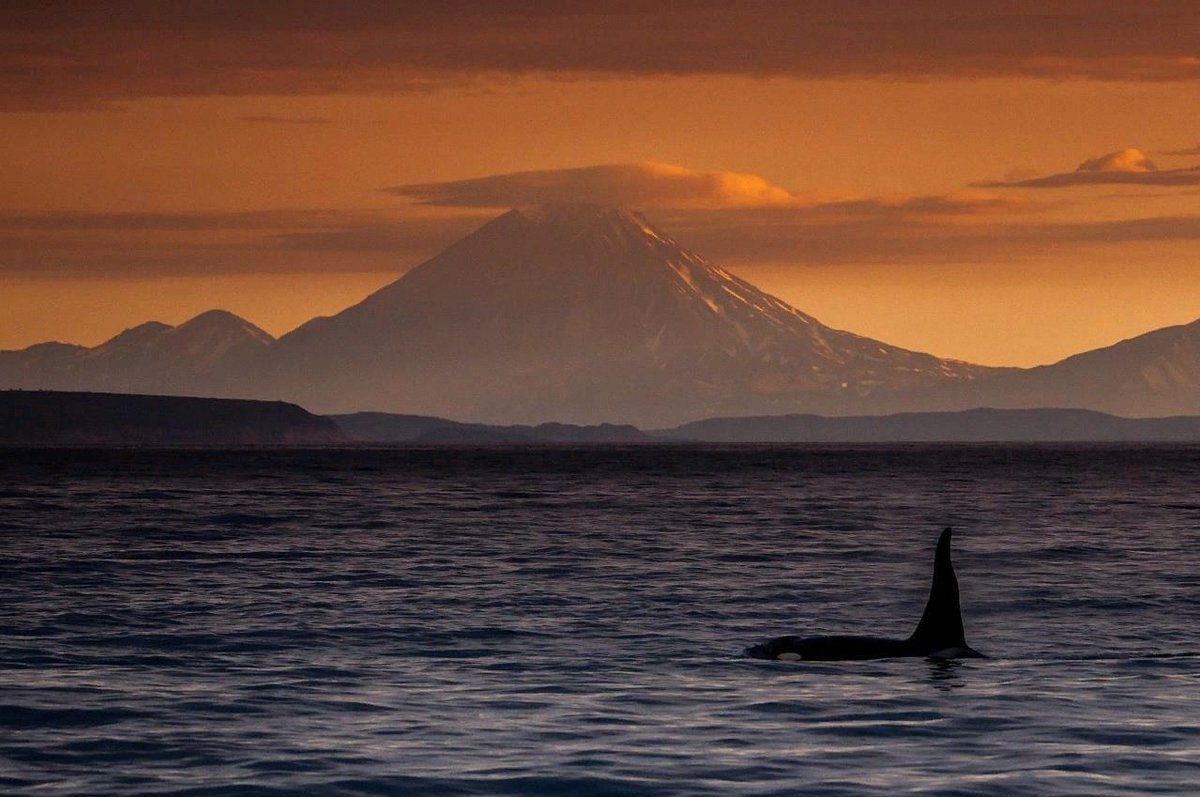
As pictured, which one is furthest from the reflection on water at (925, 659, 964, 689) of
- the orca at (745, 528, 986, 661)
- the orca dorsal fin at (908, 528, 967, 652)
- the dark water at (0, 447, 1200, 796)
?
the orca dorsal fin at (908, 528, 967, 652)

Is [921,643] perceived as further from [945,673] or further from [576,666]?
[576,666]

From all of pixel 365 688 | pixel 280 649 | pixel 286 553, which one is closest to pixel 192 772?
pixel 365 688

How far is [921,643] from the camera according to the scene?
96.1 ft

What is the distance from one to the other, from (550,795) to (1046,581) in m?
30.1

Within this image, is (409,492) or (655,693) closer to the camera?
(655,693)

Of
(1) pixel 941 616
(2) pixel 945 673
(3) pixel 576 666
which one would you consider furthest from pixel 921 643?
(3) pixel 576 666

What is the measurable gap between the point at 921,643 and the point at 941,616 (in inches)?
20.9

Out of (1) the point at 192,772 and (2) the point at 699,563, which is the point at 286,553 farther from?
(1) the point at 192,772

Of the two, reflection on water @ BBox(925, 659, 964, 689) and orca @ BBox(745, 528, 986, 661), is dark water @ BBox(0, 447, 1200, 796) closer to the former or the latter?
reflection on water @ BBox(925, 659, 964, 689)

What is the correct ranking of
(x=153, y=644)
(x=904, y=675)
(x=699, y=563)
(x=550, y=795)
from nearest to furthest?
(x=550, y=795) < (x=904, y=675) < (x=153, y=644) < (x=699, y=563)

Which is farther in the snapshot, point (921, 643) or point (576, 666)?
point (921, 643)

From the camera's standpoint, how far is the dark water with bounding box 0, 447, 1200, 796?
1973cm

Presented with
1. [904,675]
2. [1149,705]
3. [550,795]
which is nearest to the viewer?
[550,795]

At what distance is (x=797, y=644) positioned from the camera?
28.8m
